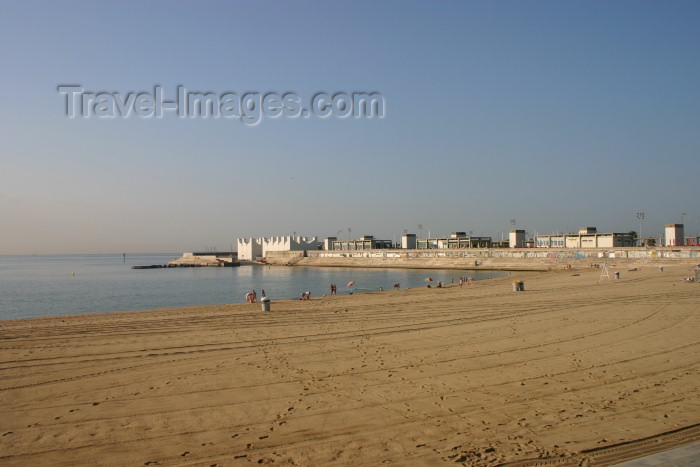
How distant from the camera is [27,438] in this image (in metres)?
6.82

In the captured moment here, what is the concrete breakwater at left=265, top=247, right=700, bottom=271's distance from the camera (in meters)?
61.0

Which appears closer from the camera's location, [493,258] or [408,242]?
[493,258]

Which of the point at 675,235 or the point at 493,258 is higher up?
the point at 675,235

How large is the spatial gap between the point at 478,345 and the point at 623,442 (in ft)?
20.7

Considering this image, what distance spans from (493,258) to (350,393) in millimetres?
79203

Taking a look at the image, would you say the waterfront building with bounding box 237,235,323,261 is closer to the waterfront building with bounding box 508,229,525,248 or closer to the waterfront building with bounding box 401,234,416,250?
the waterfront building with bounding box 401,234,416,250

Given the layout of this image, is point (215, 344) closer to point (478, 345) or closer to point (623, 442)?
point (478, 345)

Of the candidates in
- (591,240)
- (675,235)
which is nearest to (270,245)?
(591,240)

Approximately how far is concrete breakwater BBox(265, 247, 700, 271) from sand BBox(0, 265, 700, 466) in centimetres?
5276

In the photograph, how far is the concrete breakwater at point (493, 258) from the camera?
2400 inches

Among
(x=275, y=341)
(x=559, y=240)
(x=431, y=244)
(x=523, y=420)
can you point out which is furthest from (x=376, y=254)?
(x=523, y=420)

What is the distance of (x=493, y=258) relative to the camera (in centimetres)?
8388

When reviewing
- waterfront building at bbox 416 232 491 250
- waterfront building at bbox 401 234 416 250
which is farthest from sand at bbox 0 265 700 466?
waterfront building at bbox 401 234 416 250

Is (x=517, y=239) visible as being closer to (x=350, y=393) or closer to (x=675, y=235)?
(x=675, y=235)
